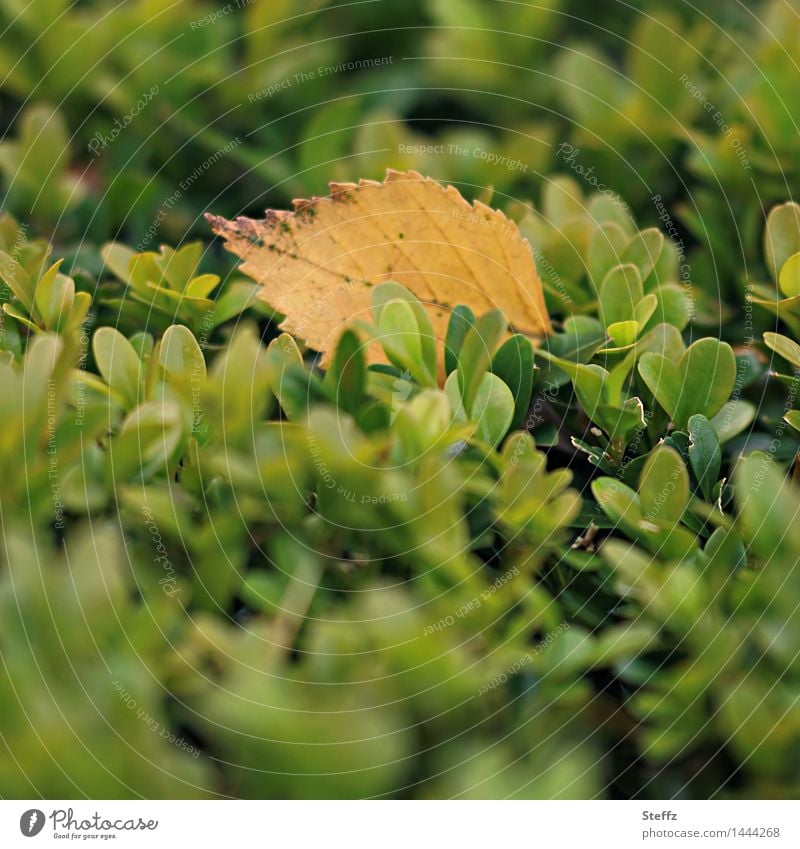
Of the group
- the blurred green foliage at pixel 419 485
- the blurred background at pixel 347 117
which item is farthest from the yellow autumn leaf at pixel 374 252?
the blurred background at pixel 347 117

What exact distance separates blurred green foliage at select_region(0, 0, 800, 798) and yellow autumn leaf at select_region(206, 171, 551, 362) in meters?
0.04

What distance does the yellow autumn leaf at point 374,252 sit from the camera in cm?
90

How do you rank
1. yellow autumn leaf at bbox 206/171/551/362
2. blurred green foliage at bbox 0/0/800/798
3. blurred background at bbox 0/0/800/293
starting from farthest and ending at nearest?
1. blurred background at bbox 0/0/800/293
2. yellow autumn leaf at bbox 206/171/551/362
3. blurred green foliage at bbox 0/0/800/798

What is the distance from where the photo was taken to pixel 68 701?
2.02 feet

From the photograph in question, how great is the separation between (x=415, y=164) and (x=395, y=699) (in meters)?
0.63
